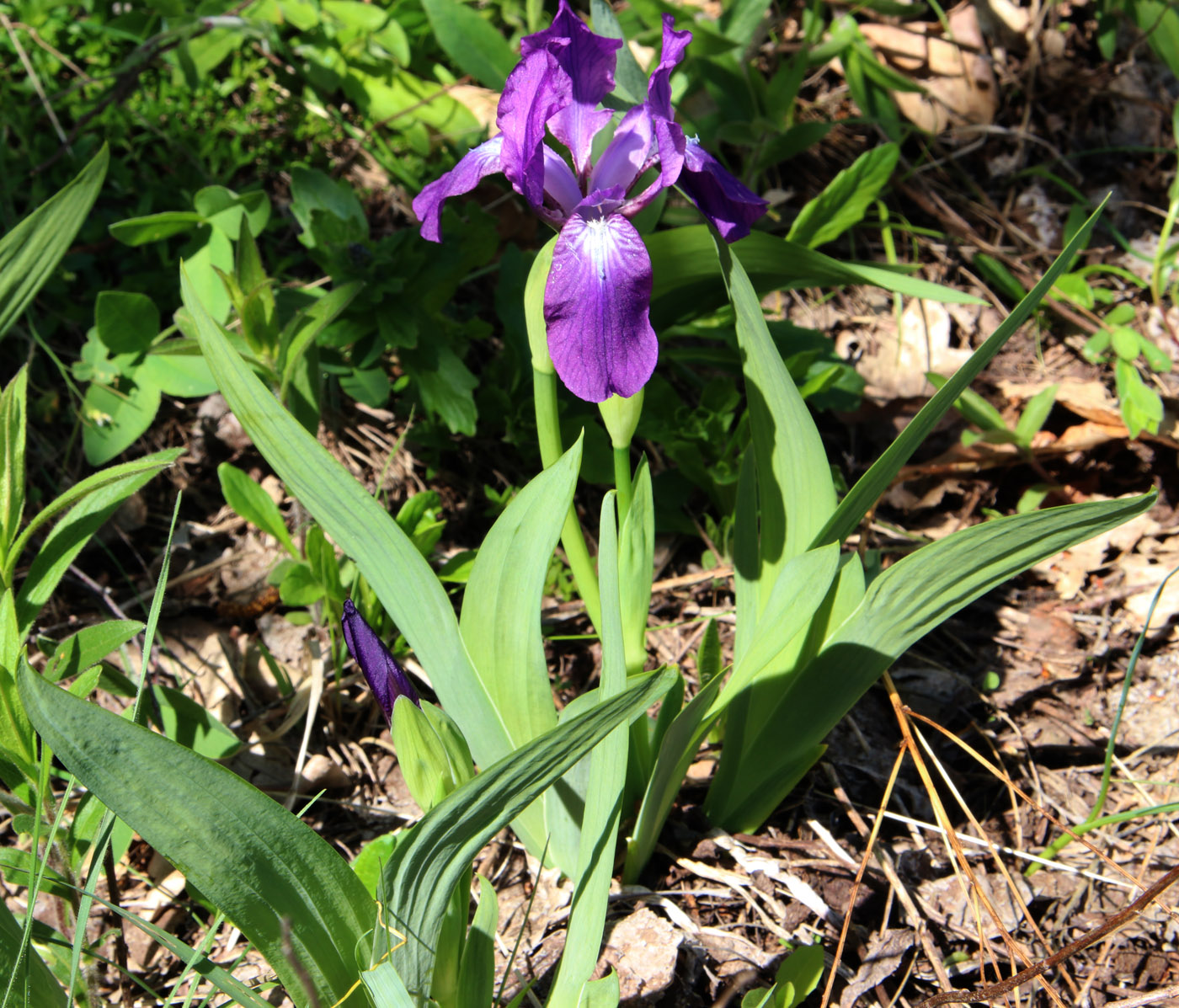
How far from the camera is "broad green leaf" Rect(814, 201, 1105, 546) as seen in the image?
3.26 ft

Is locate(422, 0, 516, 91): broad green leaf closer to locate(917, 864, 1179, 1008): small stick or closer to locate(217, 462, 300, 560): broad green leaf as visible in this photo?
locate(217, 462, 300, 560): broad green leaf

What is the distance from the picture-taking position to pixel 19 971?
2.93 feet

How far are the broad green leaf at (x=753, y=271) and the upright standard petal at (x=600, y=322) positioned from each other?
451 millimetres

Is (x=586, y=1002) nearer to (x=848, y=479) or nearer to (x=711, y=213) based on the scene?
(x=711, y=213)

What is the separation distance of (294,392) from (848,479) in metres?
1.31

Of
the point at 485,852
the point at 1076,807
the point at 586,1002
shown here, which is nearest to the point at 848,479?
the point at 1076,807

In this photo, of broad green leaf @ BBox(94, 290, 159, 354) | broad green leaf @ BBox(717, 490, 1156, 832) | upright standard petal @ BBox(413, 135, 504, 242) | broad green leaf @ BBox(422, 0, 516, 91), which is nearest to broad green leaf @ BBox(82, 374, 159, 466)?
broad green leaf @ BBox(94, 290, 159, 354)

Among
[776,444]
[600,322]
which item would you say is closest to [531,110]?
[600,322]

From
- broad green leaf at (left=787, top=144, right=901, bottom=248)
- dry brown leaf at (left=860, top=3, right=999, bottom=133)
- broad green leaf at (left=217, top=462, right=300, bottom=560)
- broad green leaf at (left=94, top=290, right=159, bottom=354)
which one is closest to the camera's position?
broad green leaf at (left=217, top=462, right=300, bottom=560)

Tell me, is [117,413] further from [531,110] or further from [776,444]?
[776,444]

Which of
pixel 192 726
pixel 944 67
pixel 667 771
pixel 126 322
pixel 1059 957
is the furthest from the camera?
pixel 944 67

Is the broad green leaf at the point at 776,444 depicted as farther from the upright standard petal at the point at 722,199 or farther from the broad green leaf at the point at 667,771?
the broad green leaf at the point at 667,771

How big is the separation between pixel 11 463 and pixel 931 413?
1214mm

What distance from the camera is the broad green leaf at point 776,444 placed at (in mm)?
1148
